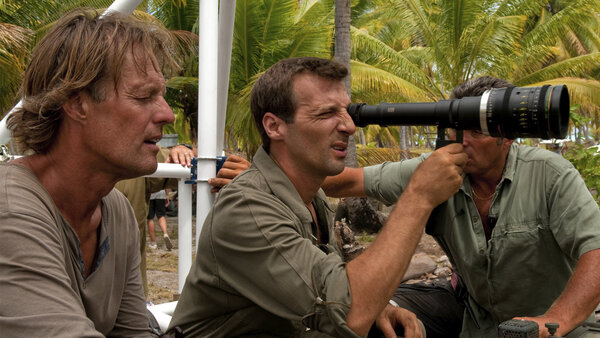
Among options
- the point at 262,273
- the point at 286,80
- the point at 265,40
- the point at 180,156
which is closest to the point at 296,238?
the point at 262,273

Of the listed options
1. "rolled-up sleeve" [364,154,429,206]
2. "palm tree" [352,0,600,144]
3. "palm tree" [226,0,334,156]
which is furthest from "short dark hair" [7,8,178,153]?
"palm tree" [352,0,600,144]

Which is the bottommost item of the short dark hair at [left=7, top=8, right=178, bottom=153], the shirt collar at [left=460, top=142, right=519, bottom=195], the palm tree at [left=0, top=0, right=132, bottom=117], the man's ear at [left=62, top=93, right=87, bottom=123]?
the shirt collar at [left=460, top=142, right=519, bottom=195]

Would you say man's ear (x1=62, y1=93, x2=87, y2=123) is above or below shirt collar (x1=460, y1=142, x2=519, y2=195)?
above

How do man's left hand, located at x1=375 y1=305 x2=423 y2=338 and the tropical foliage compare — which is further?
the tropical foliage

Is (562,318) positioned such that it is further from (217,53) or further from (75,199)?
(75,199)

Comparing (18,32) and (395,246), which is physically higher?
(18,32)

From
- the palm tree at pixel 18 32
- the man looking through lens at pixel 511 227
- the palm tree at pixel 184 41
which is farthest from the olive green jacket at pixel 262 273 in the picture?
the palm tree at pixel 184 41

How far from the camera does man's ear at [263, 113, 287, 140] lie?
2.02 m

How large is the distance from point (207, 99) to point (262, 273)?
843 millimetres

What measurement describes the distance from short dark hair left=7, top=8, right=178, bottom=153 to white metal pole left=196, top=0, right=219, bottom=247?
2.10 feet

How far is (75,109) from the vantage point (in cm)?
152

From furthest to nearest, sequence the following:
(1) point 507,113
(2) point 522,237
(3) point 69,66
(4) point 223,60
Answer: (2) point 522,237, (4) point 223,60, (1) point 507,113, (3) point 69,66

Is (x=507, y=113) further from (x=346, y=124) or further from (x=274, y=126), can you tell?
(x=274, y=126)

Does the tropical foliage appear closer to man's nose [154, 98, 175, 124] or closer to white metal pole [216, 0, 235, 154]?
white metal pole [216, 0, 235, 154]
